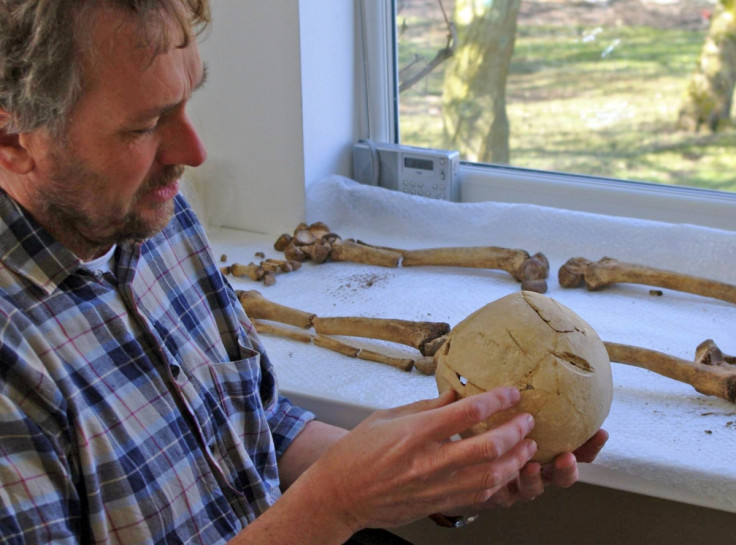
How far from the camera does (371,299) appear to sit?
182cm

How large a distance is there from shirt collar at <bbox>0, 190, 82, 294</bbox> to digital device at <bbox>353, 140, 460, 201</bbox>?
136 cm

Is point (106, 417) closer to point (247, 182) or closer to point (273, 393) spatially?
point (273, 393)

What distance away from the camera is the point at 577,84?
2.16 meters

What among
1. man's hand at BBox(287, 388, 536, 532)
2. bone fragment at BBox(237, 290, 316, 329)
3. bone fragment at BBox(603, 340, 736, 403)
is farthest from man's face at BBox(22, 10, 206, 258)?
bone fragment at BBox(603, 340, 736, 403)

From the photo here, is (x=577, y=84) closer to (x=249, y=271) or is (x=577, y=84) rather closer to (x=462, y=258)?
(x=462, y=258)

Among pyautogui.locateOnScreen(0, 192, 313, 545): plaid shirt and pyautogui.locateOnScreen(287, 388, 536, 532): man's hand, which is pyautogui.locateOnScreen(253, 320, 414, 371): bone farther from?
pyautogui.locateOnScreen(287, 388, 536, 532): man's hand

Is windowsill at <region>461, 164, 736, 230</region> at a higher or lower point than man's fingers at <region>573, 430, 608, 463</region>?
higher

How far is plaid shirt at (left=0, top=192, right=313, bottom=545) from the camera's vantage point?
91cm

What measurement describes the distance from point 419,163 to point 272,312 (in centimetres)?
72

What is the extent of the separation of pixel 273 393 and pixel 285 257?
80cm

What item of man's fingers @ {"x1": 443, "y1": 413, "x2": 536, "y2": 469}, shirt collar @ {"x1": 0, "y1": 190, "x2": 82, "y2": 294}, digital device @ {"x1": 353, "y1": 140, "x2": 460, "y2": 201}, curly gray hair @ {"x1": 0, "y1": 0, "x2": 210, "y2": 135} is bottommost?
man's fingers @ {"x1": 443, "y1": 413, "x2": 536, "y2": 469}

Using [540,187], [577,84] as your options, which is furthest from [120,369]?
[577,84]

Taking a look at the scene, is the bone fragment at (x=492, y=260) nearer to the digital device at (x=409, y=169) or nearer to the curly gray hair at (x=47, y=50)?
the digital device at (x=409, y=169)

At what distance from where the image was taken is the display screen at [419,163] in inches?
88.0
